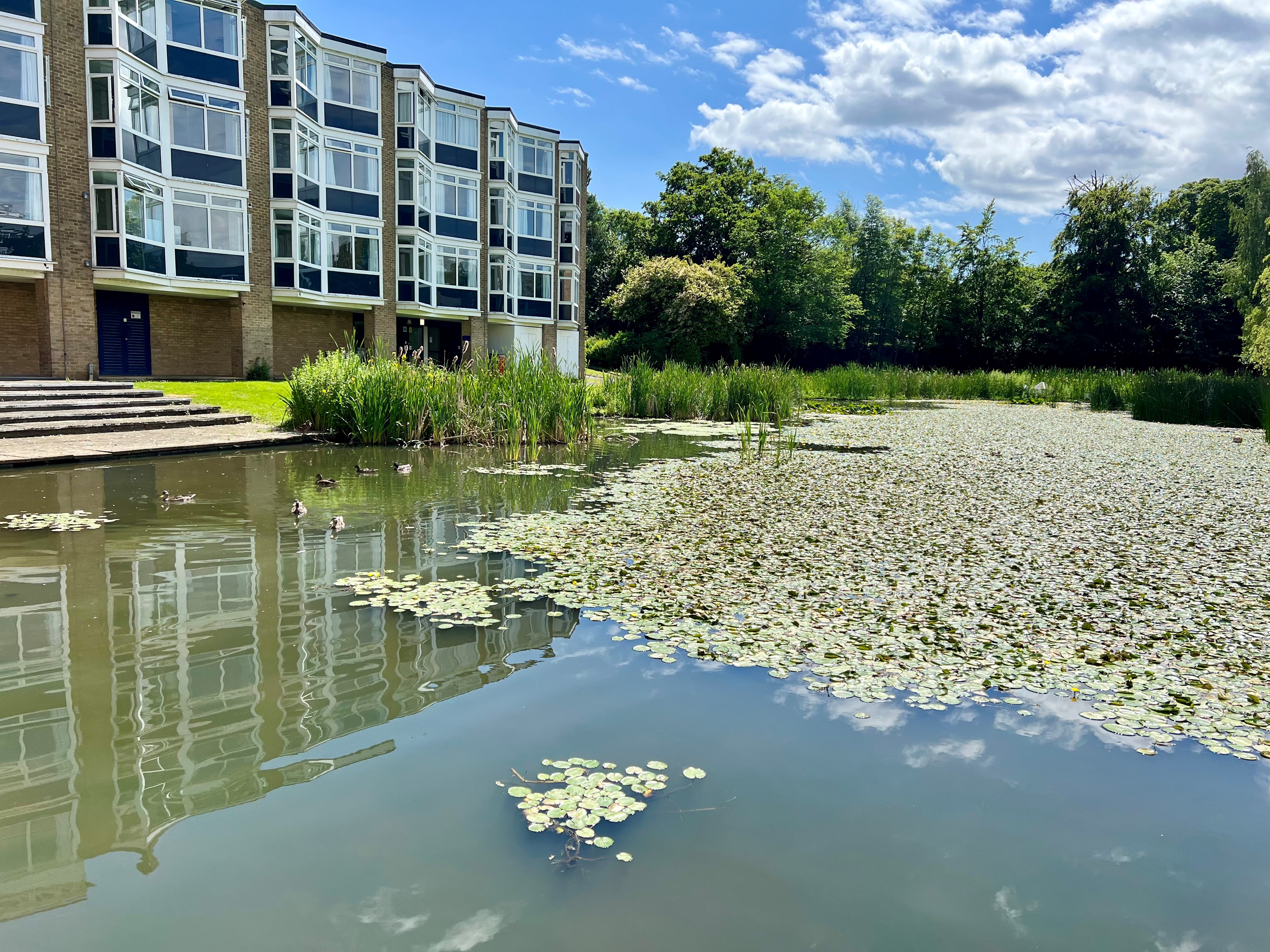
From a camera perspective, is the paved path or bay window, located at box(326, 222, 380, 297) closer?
the paved path

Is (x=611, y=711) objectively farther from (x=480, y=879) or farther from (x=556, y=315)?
(x=556, y=315)

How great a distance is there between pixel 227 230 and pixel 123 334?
3947 mm

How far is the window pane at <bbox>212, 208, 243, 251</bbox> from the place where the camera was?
2420 cm

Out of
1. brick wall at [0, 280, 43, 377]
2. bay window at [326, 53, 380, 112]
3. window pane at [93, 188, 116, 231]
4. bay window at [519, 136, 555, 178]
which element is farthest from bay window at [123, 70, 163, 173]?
bay window at [519, 136, 555, 178]

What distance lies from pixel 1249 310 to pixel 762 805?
39.7 metres

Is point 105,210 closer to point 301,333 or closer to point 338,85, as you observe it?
point 301,333

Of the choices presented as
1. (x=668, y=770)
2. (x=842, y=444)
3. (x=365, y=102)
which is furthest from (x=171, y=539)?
(x=365, y=102)

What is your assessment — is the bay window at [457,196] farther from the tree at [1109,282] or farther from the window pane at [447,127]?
the tree at [1109,282]

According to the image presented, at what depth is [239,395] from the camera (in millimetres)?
18922

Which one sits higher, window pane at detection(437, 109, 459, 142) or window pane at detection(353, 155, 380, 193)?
window pane at detection(437, 109, 459, 142)

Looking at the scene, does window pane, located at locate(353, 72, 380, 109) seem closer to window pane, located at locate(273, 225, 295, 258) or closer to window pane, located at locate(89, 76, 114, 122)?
window pane, located at locate(273, 225, 295, 258)

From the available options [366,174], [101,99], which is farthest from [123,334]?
[366,174]

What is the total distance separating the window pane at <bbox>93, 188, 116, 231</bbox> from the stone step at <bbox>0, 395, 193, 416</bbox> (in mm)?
7082

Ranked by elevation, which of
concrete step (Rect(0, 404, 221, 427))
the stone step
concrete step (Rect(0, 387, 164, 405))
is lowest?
concrete step (Rect(0, 404, 221, 427))
